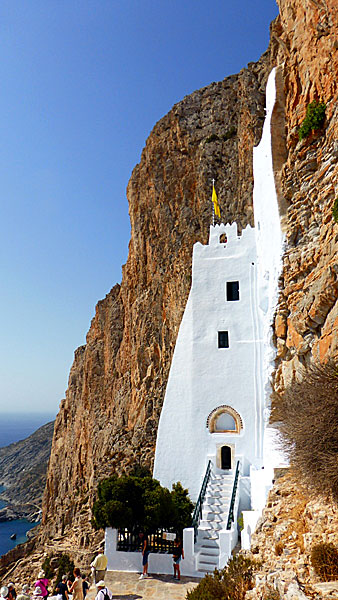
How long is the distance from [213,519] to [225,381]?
16.4 feet

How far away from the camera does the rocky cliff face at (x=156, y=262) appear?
25.2m

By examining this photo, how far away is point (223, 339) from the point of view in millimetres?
17531

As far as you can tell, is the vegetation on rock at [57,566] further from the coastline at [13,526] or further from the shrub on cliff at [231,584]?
the coastline at [13,526]

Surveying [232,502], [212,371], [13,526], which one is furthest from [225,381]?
[13,526]

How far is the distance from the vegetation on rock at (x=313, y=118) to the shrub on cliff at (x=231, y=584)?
11134 mm

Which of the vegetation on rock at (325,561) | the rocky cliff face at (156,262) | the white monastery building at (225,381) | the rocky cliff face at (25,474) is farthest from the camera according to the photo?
the rocky cliff face at (25,474)

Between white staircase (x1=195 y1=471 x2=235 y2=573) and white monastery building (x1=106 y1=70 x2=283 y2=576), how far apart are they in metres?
0.03

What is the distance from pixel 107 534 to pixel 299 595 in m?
8.91

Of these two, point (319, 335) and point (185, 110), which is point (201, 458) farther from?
point (185, 110)

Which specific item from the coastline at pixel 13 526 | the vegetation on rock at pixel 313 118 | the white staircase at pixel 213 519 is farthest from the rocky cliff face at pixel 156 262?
the coastline at pixel 13 526

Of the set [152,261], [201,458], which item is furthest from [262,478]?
[152,261]

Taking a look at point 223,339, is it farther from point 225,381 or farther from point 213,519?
point 213,519

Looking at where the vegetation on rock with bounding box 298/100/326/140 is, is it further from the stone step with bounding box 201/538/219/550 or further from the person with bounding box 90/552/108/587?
the person with bounding box 90/552/108/587

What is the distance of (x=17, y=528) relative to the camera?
5241 centimetres
